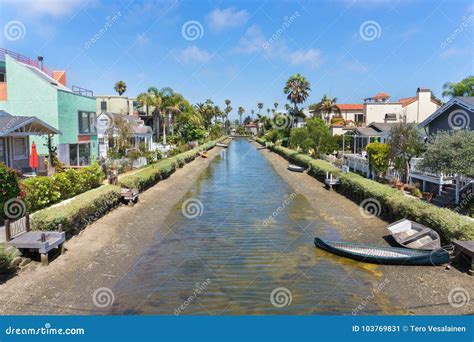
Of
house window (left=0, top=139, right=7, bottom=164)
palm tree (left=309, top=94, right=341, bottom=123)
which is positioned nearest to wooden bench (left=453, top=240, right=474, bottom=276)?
house window (left=0, top=139, right=7, bottom=164)

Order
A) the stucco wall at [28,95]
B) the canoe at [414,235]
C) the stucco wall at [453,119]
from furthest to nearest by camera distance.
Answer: the stucco wall at [28,95] < the stucco wall at [453,119] < the canoe at [414,235]

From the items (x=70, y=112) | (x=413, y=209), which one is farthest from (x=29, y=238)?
(x=70, y=112)

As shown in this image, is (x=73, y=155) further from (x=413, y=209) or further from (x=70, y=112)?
(x=413, y=209)

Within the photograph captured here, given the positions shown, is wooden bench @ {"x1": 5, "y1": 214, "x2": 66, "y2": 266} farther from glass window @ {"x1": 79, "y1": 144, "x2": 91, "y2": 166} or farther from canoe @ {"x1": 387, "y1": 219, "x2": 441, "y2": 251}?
glass window @ {"x1": 79, "y1": 144, "x2": 91, "y2": 166}

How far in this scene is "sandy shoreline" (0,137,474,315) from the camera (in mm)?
12555

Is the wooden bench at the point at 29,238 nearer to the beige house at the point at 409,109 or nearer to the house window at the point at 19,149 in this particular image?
the house window at the point at 19,149

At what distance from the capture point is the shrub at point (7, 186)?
18016 mm

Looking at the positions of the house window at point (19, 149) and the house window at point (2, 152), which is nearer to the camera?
the house window at point (2, 152)

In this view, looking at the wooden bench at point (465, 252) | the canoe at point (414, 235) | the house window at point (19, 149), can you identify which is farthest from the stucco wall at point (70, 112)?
the wooden bench at point (465, 252)

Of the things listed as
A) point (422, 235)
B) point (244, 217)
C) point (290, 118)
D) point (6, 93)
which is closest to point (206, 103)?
point (290, 118)

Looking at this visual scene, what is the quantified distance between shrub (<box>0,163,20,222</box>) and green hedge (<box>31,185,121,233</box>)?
149 cm

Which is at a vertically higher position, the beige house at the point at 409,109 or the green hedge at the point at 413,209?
the beige house at the point at 409,109

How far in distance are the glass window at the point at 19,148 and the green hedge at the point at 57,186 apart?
5.71 metres

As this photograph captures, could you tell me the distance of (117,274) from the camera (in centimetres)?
1551
